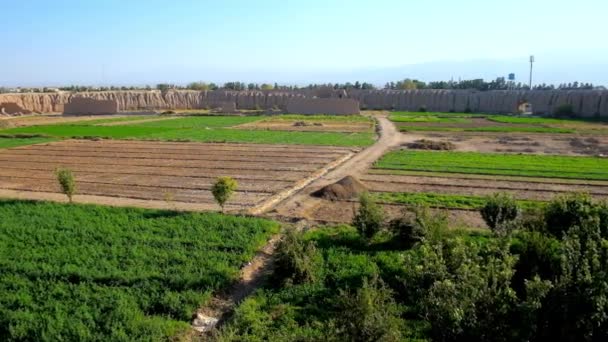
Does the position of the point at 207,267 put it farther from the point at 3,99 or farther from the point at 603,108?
the point at 3,99

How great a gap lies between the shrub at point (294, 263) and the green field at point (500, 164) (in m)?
11.8

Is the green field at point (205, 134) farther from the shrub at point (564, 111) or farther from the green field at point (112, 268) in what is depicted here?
the shrub at point (564, 111)

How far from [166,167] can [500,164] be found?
42.8ft

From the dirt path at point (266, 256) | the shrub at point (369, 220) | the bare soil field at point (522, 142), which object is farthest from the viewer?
the bare soil field at point (522, 142)

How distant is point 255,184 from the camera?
17672 mm

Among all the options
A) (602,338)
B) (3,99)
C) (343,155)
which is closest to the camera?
(602,338)

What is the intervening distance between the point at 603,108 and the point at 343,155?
34.7 meters

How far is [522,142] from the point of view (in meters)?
29.5

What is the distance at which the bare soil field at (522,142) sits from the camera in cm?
2636

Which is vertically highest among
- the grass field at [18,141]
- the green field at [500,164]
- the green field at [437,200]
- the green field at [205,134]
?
the green field at [205,134]

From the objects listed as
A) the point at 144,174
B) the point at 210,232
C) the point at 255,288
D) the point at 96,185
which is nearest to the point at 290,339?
the point at 255,288

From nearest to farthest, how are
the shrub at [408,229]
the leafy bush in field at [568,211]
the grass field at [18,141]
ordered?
1. the leafy bush in field at [568,211]
2. the shrub at [408,229]
3. the grass field at [18,141]

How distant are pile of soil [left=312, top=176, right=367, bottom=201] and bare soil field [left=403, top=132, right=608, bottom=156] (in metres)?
12.2

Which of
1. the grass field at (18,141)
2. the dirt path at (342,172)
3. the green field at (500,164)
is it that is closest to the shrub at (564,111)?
the dirt path at (342,172)
